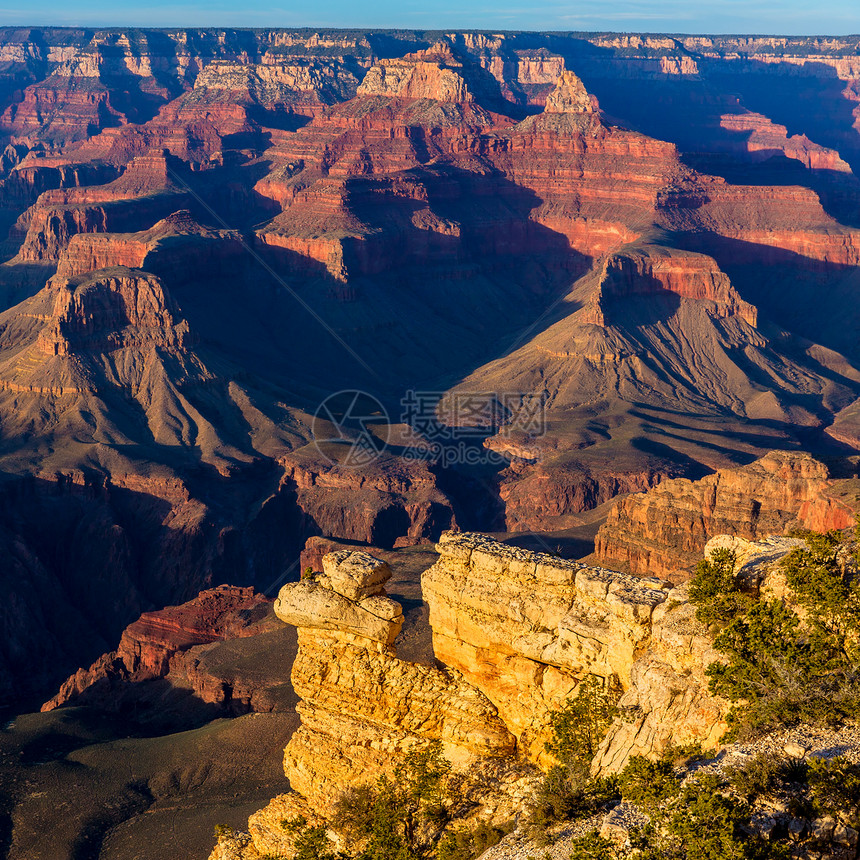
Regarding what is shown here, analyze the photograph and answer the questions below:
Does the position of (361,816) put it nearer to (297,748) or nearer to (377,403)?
(297,748)

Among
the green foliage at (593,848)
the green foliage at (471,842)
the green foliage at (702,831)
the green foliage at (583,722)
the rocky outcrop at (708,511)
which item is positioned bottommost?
the rocky outcrop at (708,511)

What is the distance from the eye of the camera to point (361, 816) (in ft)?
93.5

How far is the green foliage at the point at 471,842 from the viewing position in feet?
79.6

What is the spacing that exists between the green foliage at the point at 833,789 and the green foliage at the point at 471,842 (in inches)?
284

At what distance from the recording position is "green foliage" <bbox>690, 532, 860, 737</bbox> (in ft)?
72.1

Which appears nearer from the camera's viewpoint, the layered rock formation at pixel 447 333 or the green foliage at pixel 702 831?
the green foliage at pixel 702 831

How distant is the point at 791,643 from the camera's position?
2348cm

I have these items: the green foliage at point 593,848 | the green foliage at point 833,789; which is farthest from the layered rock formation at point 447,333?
the green foliage at point 833,789

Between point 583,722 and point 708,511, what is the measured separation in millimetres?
47107

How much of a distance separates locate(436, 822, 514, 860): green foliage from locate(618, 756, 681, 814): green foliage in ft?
12.4

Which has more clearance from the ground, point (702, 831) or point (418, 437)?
point (702, 831)

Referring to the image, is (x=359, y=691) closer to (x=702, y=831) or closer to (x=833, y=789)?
(x=702, y=831)
